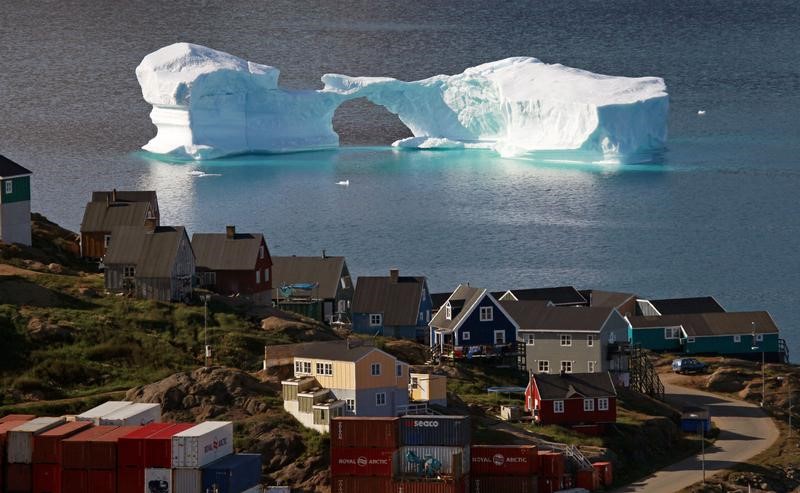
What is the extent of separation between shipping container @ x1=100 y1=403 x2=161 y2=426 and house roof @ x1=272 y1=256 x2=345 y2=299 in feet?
58.5

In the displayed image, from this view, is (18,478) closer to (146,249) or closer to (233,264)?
(146,249)

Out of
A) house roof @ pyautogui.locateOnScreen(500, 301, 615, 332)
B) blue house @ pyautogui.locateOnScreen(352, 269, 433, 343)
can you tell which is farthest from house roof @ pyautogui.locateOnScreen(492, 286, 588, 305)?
house roof @ pyautogui.locateOnScreen(500, 301, 615, 332)

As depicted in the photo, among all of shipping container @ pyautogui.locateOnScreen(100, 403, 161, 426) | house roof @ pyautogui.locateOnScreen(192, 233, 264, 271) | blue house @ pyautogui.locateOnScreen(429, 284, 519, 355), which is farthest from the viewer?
house roof @ pyautogui.locateOnScreen(192, 233, 264, 271)

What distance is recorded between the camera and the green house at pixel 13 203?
56.6 m

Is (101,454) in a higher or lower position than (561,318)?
lower

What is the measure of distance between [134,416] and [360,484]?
5.14 metres

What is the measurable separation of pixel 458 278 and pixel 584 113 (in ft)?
61.0

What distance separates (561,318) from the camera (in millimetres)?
55469

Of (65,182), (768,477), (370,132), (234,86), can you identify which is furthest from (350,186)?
(768,477)

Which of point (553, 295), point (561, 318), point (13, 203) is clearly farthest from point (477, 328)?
point (13, 203)

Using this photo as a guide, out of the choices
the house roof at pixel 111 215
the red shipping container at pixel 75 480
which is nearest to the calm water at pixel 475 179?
the house roof at pixel 111 215

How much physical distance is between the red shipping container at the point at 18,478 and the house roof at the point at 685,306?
29.7 m

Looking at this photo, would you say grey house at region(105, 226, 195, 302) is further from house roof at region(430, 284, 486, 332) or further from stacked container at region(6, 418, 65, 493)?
stacked container at region(6, 418, 65, 493)

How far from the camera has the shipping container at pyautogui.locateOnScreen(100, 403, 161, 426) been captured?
41.2 m
